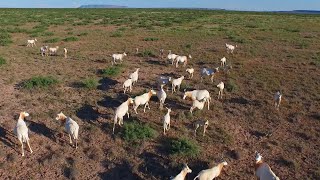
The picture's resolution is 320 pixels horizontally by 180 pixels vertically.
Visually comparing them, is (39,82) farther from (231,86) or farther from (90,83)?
(231,86)

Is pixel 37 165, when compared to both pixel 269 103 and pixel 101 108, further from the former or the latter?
pixel 269 103

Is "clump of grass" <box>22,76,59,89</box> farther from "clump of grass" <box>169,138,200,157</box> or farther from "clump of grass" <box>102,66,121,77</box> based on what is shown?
"clump of grass" <box>169,138,200,157</box>

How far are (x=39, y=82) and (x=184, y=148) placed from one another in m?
9.50

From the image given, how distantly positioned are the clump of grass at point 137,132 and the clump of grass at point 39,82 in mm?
6551

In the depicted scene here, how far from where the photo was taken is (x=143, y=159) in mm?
12461

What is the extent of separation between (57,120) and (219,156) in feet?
21.1

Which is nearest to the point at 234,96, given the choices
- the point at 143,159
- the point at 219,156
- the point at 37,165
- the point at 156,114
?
the point at 156,114

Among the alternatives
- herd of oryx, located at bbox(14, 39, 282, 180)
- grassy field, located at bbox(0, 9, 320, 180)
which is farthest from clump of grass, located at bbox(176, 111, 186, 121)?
herd of oryx, located at bbox(14, 39, 282, 180)

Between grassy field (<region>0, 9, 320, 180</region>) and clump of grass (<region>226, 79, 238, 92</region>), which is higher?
clump of grass (<region>226, 79, 238, 92</region>)

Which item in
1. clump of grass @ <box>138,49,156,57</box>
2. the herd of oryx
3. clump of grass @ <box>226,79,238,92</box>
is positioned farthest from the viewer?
clump of grass @ <box>138,49,156,57</box>

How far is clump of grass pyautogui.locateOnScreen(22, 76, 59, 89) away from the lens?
741 inches

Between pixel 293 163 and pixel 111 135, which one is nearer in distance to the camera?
pixel 293 163

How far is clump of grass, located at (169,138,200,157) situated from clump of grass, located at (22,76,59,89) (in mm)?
8585

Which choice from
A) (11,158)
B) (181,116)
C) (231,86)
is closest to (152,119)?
(181,116)
